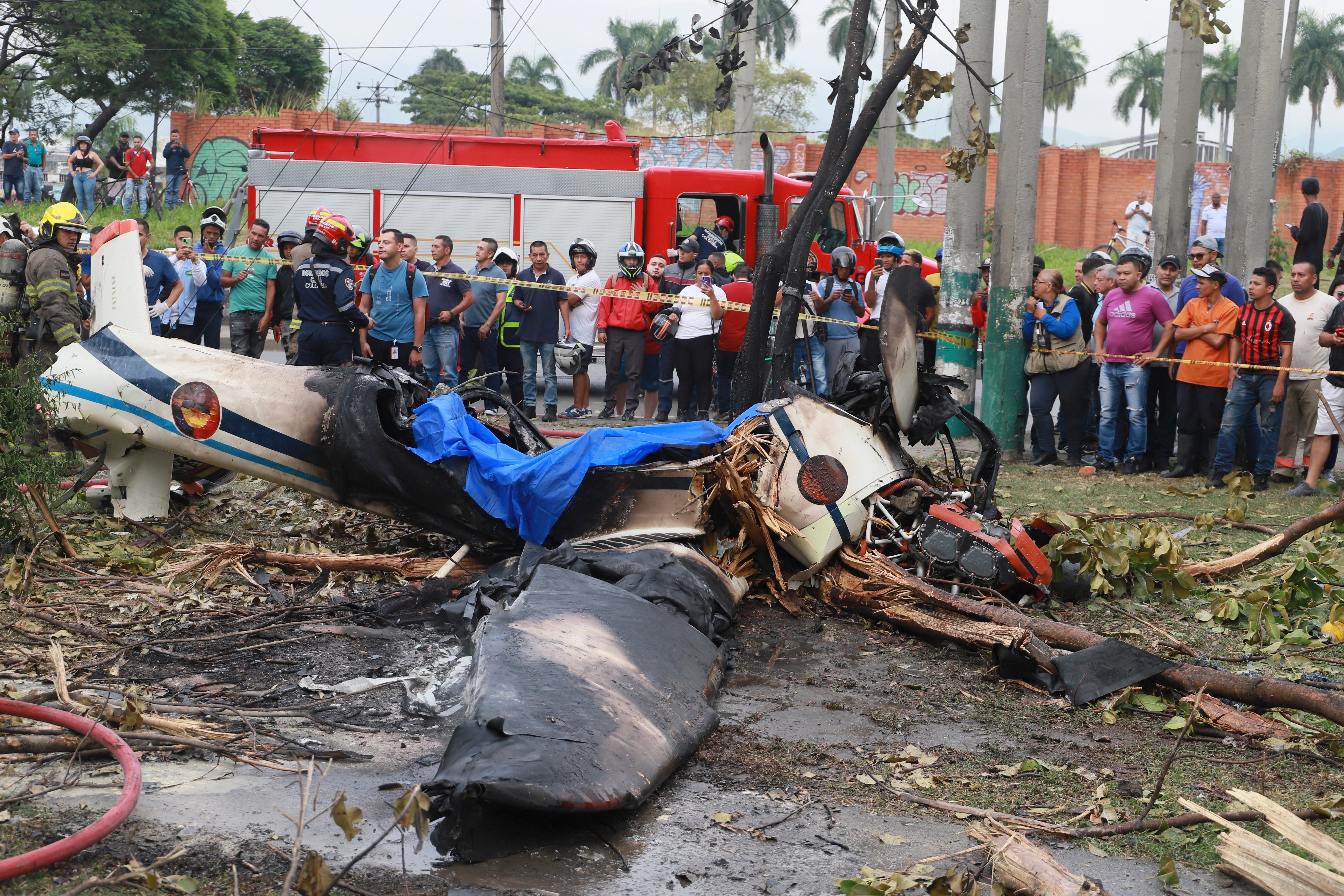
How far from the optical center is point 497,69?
2566cm

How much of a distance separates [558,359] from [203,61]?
30.3 metres

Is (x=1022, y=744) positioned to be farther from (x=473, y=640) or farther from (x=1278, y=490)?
(x=1278, y=490)

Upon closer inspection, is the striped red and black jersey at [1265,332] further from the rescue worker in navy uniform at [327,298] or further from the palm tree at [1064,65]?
the palm tree at [1064,65]

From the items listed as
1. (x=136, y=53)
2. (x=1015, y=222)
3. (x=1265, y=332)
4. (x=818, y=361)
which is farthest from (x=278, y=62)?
(x=1265, y=332)

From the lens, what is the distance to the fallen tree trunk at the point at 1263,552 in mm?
5742

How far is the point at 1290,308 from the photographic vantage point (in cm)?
1012

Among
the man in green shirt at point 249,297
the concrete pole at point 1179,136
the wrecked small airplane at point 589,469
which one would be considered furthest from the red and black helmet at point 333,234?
the concrete pole at point 1179,136

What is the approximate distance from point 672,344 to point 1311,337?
19.8ft

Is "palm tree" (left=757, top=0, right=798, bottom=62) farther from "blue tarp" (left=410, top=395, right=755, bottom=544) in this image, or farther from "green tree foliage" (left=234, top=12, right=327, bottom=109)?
"blue tarp" (left=410, top=395, right=755, bottom=544)

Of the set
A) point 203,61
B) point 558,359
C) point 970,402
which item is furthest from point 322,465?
point 203,61

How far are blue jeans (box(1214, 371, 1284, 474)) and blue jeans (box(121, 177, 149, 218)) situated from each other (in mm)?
22306

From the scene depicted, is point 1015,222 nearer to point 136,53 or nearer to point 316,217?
point 316,217

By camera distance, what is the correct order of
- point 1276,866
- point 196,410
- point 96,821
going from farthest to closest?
point 196,410 < point 96,821 < point 1276,866

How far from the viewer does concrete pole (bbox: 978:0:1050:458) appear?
11227 mm
